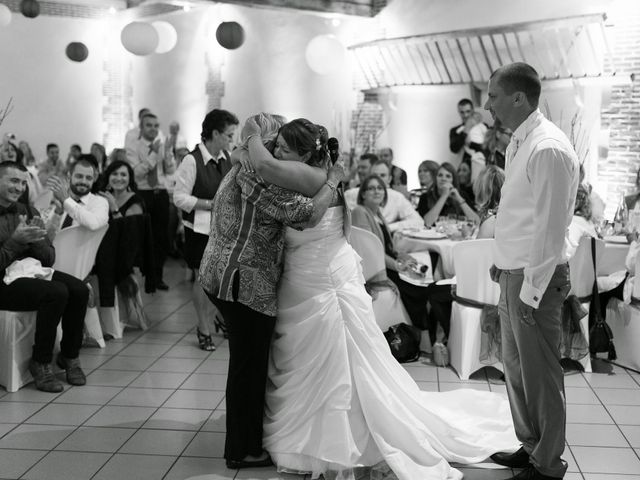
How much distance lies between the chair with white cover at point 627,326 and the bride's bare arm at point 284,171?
103 inches

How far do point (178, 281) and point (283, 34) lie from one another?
207 inches

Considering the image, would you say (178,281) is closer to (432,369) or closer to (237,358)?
(432,369)

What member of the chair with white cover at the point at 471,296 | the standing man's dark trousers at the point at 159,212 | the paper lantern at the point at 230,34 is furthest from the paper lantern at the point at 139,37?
the chair with white cover at the point at 471,296

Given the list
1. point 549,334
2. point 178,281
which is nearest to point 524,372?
point 549,334

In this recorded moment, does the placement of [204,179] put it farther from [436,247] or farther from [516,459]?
[516,459]

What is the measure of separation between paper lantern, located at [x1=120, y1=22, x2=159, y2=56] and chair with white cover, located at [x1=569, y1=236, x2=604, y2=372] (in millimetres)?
6982

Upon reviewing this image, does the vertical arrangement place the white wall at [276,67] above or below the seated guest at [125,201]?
above

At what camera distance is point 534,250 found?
2.82 meters

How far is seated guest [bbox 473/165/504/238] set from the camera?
4613 millimetres

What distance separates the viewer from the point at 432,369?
490cm

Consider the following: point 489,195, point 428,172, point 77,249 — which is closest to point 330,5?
point 428,172

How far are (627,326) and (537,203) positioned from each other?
8.46 ft

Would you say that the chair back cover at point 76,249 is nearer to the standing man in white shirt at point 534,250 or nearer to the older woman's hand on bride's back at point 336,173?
the older woman's hand on bride's back at point 336,173

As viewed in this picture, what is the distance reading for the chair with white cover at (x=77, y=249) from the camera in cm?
512
